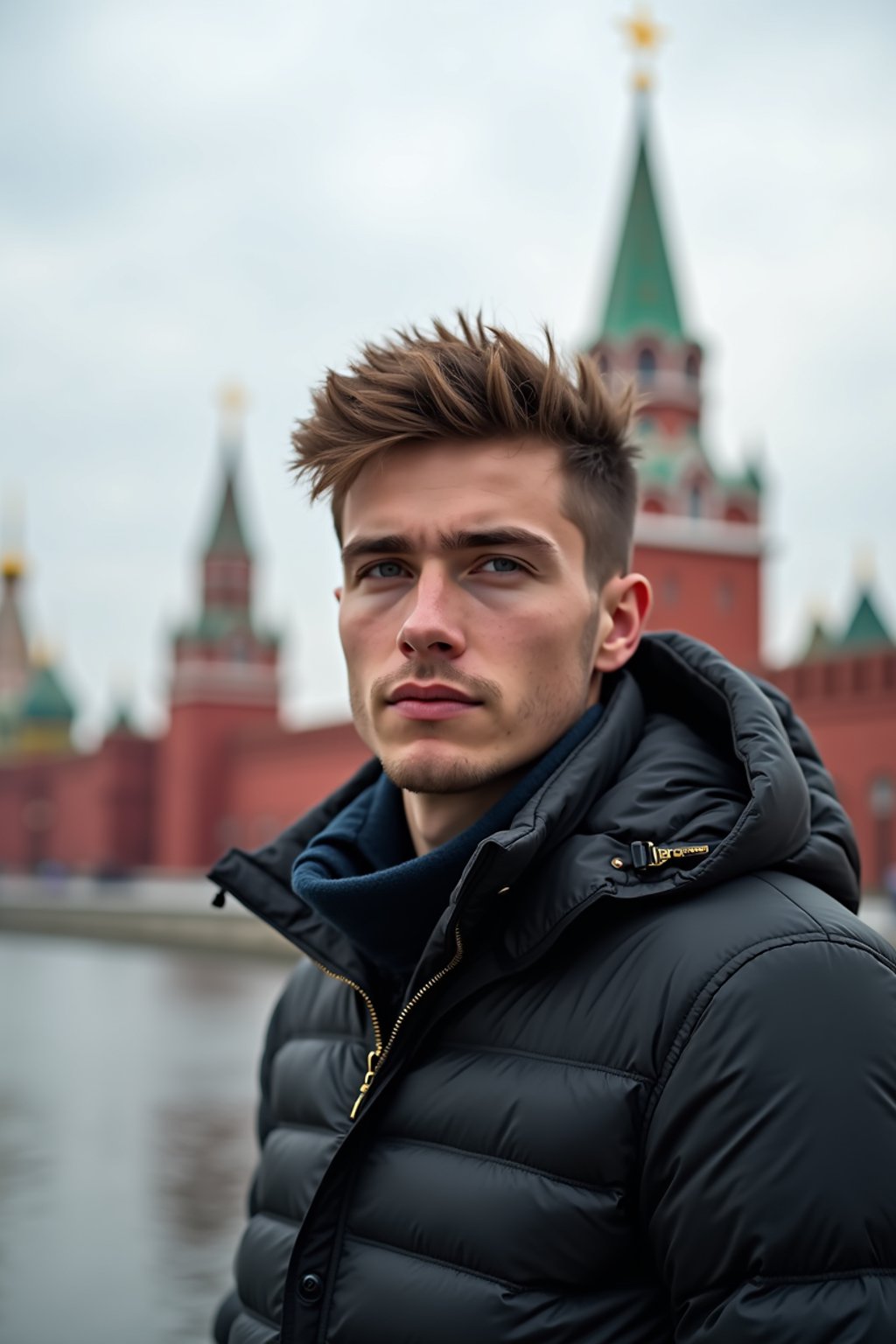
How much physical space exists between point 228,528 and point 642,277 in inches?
505

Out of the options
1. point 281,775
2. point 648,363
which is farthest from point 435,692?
point 281,775

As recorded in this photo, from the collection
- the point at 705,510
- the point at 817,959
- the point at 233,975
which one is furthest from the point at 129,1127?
the point at 705,510

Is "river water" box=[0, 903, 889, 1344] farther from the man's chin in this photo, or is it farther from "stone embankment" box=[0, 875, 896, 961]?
"stone embankment" box=[0, 875, 896, 961]

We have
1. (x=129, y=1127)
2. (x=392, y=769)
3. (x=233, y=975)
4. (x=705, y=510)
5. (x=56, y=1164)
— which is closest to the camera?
(x=392, y=769)

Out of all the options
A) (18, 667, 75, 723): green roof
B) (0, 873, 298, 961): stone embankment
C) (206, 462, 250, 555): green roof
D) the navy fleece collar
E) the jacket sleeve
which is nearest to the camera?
the jacket sleeve

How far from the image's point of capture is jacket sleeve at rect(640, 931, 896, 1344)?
0.99m

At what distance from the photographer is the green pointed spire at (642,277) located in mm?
23453

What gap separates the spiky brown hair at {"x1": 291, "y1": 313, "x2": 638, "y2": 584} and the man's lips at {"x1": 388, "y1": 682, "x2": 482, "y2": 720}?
178mm

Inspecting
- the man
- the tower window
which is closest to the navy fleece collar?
the man

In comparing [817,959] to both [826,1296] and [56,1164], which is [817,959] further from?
[56,1164]

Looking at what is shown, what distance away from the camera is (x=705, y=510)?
75.8 feet

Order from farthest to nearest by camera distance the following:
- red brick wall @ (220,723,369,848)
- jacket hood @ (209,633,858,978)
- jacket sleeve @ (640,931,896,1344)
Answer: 1. red brick wall @ (220,723,369,848)
2. jacket hood @ (209,633,858,978)
3. jacket sleeve @ (640,931,896,1344)

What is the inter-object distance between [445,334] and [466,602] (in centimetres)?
23

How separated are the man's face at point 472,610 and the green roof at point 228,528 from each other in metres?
32.5
